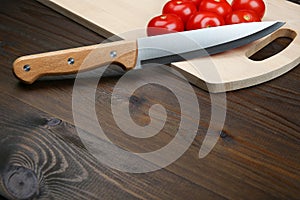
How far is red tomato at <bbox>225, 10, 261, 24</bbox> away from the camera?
136 centimetres

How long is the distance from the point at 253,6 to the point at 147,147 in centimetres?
53

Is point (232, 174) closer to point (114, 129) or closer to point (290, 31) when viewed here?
point (114, 129)

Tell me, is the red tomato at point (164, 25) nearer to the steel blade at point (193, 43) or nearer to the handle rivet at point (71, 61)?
the steel blade at point (193, 43)

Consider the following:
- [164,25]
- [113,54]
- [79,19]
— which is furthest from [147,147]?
[79,19]

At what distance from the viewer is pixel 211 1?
4.66 feet

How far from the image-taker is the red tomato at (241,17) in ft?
4.47

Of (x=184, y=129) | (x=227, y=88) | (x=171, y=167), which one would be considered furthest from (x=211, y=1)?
(x=171, y=167)

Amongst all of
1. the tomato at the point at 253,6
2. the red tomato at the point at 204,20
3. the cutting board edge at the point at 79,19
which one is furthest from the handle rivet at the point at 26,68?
the tomato at the point at 253,6

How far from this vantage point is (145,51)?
49.2 inches

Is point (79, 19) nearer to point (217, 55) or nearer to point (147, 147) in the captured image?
point (217, 55)

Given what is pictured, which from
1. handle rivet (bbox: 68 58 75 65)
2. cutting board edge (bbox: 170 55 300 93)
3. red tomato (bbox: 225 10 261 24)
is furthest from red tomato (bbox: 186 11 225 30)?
handle rivet (bbox: 68 58 75 65)

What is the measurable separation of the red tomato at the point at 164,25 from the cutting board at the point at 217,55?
0.11 ft

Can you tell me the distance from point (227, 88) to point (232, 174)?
0.26 m

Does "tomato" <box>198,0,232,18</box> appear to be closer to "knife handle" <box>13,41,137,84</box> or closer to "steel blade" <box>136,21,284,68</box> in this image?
"steel blade" <box>136,21,284,68</box>
